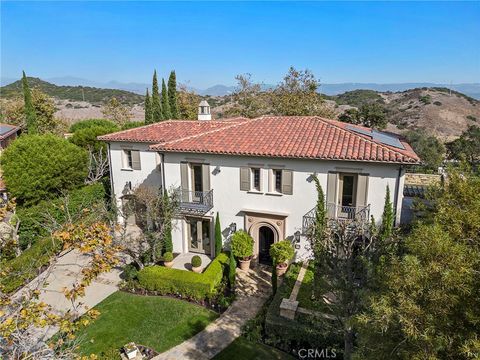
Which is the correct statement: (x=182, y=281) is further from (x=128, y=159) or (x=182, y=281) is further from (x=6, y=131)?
(x=6, y=131)

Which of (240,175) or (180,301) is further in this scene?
(240,175)

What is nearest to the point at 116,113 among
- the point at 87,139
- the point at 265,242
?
the point at 87,139

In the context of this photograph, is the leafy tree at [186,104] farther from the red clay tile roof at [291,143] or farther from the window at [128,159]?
the red clay tile roof at [291,143]

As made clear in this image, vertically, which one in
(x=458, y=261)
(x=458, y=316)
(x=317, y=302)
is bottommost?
(x=317, y=302)

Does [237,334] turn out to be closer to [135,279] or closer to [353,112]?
[135,279]

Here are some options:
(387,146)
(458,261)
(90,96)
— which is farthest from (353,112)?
(90,96)

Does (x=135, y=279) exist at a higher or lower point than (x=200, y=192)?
lower

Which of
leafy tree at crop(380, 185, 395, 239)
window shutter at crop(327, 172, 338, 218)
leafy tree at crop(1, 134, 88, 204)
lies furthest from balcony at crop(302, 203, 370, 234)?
leafy tree at crop(1, 134, 88, 204)
